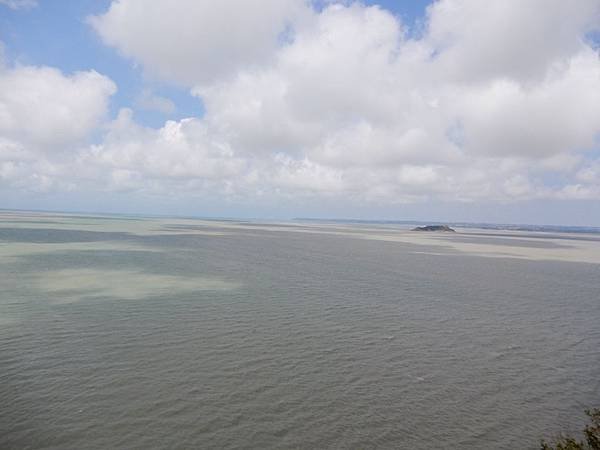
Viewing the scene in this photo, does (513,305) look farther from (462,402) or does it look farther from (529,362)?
(462,402)

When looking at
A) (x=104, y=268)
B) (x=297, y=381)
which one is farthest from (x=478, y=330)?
(x=104, y=268)

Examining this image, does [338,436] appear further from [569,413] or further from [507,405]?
[569,413]

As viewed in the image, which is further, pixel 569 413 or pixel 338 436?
pixel 569 413

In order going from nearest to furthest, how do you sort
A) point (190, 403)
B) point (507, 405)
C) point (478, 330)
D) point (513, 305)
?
point (190, 403) → point (507, 405) → point (478, 330) → point (513, 305)

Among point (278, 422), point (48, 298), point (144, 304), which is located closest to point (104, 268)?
point (48, 298)

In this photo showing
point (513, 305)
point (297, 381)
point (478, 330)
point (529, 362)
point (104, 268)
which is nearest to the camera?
point (297, 381)

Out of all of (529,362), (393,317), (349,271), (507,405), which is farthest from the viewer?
(349,271)
